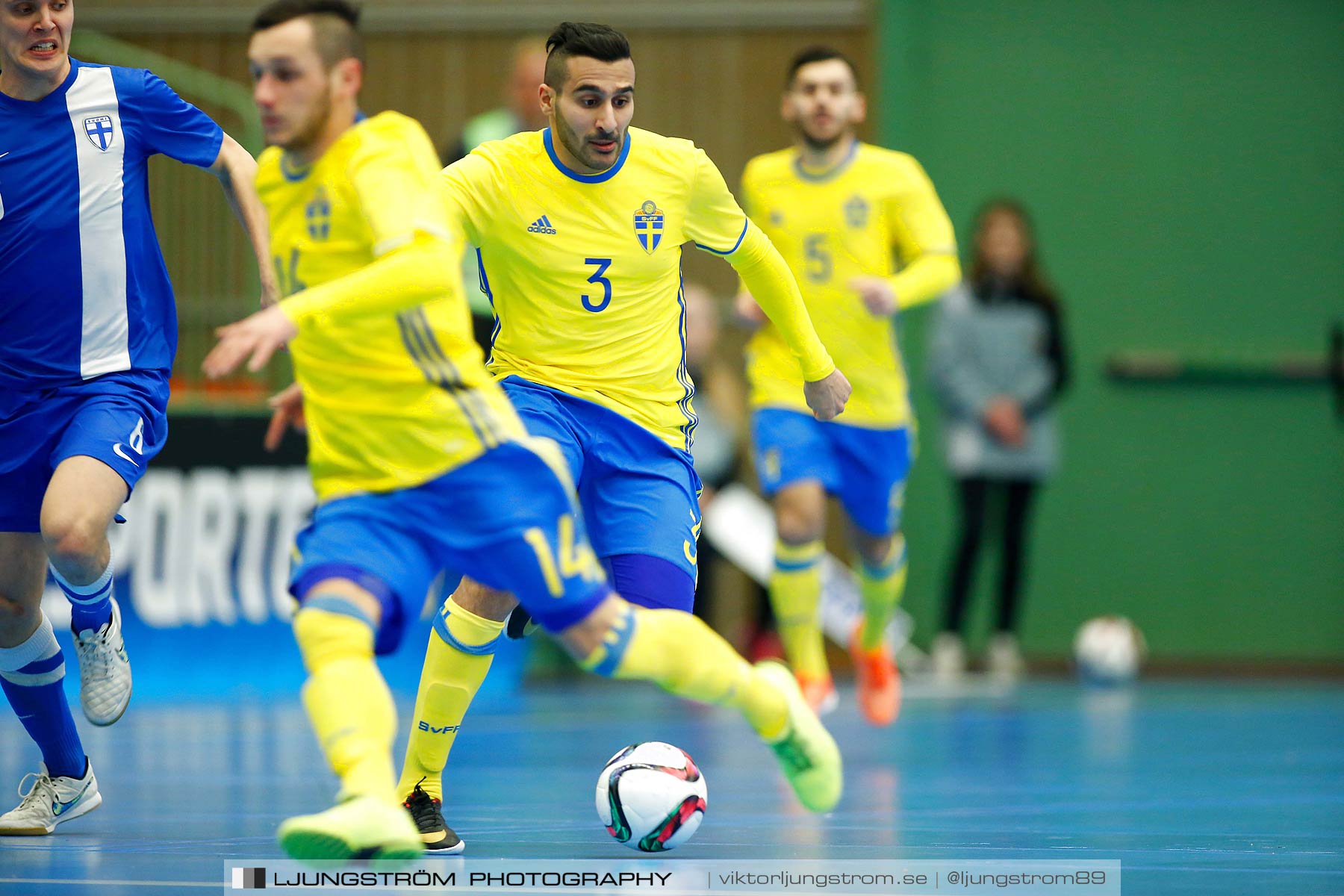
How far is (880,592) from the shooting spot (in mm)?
8453

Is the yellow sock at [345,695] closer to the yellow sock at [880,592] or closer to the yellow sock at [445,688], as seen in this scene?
the yellow sock at [445,688]

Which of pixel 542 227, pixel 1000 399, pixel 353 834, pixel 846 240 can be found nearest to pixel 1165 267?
pixel 1000 399

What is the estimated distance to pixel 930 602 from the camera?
12688 mm

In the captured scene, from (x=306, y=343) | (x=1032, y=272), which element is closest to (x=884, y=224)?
(x=1032, y=272)

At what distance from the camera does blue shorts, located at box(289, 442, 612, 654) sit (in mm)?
3750

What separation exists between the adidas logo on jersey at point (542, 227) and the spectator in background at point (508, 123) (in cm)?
286

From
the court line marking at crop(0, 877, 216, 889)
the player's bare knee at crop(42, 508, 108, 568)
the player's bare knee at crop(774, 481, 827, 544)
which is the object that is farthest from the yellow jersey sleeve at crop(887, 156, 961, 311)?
the court line marking at crop(0, 877, 216, 889)

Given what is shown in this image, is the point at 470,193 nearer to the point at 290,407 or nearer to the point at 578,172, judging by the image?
the point at 578,172

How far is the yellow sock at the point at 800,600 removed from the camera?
8086 mm

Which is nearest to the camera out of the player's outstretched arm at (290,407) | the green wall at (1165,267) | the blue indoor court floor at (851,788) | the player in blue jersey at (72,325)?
the player's outstretched arm at (290,407)

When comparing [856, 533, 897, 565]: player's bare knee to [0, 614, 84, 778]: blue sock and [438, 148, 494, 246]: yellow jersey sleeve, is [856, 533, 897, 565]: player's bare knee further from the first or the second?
[0, 614, 84, 778]: blue sock

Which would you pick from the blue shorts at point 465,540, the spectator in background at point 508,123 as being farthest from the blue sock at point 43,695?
the spectator in background at point 508,123

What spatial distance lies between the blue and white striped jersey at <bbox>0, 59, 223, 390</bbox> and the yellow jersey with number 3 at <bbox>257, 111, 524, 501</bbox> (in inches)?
53.1

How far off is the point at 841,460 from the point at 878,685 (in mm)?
1147
